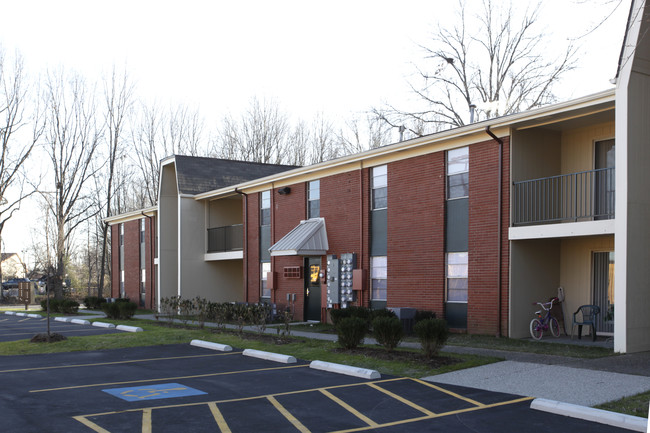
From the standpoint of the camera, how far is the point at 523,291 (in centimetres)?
1552

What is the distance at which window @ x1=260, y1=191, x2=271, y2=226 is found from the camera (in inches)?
1008

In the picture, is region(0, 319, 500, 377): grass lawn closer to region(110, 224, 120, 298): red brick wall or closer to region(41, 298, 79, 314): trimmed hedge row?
region(41, 298, 79, 314): trimmed hedge row

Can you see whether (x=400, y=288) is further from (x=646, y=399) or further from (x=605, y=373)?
(x=646, y=399)

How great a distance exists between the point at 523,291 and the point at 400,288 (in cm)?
417

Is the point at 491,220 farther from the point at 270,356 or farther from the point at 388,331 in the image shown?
the point at 270,356

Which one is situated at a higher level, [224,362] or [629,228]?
[629,228]

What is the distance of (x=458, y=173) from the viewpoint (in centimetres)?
1714

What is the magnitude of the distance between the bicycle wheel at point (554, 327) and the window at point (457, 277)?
7.39 feet

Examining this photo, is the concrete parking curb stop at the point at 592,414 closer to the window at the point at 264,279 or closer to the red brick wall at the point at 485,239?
the red brick wall at the point at 485,239

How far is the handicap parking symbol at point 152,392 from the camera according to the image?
9.49 metres

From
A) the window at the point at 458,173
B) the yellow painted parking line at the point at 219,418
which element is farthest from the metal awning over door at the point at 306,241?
the yellow painted parking line at the point at 219,418

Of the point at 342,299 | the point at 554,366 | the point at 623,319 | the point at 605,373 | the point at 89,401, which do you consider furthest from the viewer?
the point at 342,299

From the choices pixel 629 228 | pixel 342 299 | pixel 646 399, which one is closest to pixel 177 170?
pixel 342 299

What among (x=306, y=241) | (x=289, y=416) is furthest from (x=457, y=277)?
(x=289, y=416)
